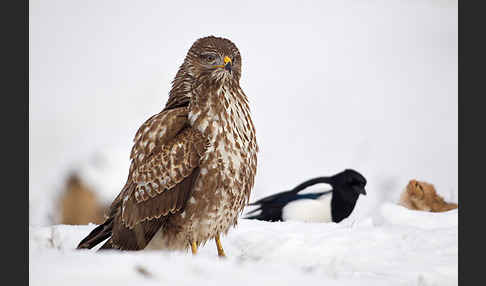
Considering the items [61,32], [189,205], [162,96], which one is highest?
[61,32]

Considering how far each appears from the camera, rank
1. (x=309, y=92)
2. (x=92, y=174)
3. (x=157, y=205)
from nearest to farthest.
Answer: (x=157, y=205)
(x=92, y=174)
(x=309, y=92)

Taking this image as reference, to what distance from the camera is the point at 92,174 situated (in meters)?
3.77

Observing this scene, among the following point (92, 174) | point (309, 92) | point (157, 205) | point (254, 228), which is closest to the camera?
point (157, 205)

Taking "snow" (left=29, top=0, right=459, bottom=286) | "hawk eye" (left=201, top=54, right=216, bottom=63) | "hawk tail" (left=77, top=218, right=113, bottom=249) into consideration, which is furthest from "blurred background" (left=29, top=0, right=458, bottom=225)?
"hawk eye" (left=201, top=54, right=216, bottom=63)

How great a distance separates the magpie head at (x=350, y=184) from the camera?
5.79 meters

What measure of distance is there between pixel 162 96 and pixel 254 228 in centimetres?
124

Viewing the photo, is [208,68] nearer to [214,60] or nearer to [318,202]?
[214,60]

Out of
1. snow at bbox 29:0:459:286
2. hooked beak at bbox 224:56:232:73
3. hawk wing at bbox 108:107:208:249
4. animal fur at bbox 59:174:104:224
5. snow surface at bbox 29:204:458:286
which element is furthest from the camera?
animal fur at bbox 59:174:104:224

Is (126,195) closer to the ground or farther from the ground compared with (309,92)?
closer to the ground

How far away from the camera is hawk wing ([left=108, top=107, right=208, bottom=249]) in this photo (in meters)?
3.07

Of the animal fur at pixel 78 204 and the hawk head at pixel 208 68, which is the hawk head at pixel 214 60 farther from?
the animal fur at pixel 78 204

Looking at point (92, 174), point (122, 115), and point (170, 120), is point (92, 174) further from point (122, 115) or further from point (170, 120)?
point (170, 120)

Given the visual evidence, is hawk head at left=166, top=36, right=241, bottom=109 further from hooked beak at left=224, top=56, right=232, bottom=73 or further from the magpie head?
the magpie head

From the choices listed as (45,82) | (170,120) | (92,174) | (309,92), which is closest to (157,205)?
(170,120)
